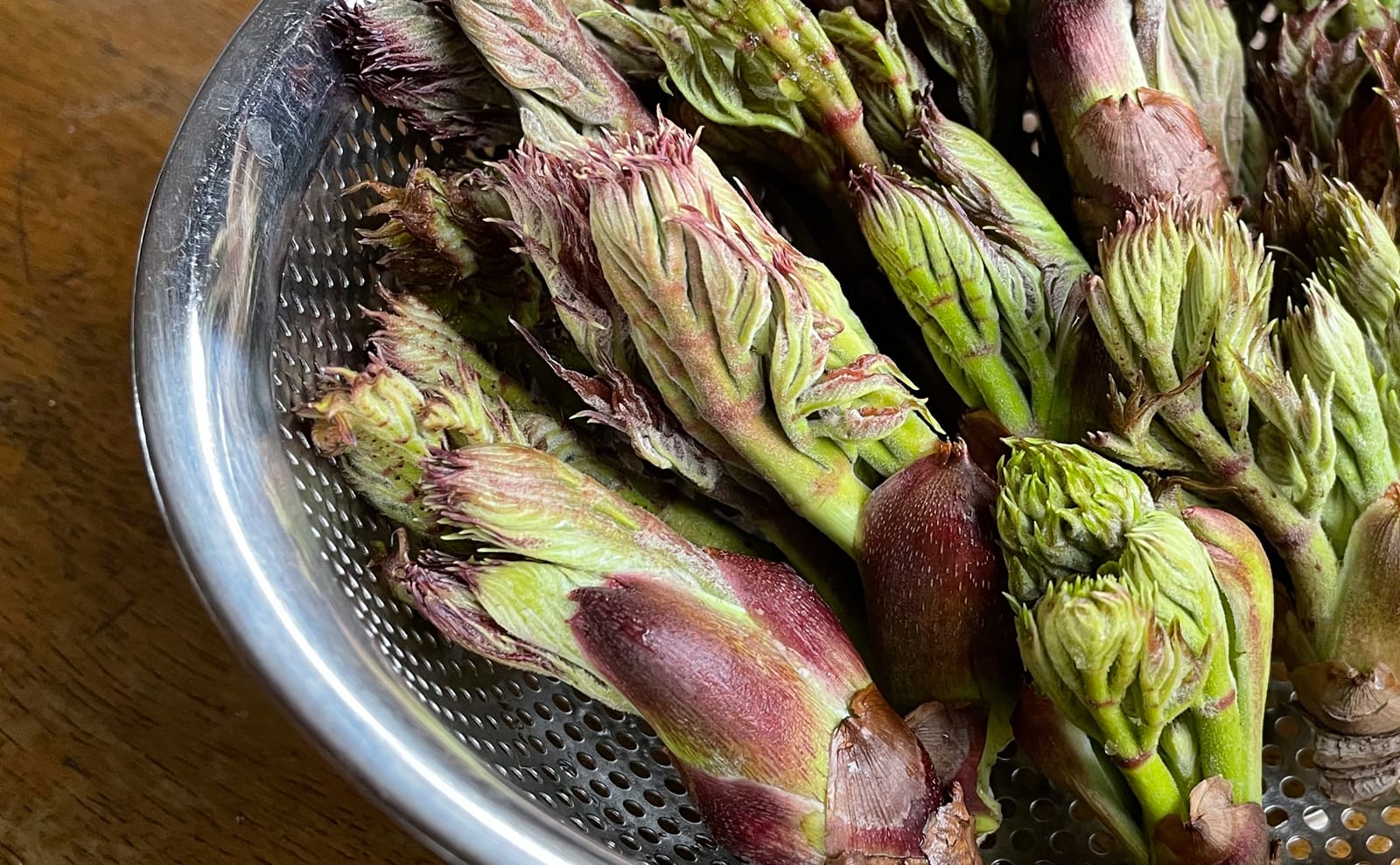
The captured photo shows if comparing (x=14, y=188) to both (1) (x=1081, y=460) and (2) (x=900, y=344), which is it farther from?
(1) (x=1081, y=460)

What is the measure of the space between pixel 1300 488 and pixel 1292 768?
0.20 meters

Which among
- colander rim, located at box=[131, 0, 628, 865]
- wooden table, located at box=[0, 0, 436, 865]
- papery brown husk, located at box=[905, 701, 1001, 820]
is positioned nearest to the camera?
colander rim, located at box=[131, 0, 628, 865]

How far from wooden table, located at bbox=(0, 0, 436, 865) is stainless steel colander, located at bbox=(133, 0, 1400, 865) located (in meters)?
0.15

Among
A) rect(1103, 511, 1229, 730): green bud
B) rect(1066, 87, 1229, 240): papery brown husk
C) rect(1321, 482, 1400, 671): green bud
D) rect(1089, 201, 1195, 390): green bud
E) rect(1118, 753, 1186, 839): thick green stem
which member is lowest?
rect(1118, 753, 1186, 839): thick green stem

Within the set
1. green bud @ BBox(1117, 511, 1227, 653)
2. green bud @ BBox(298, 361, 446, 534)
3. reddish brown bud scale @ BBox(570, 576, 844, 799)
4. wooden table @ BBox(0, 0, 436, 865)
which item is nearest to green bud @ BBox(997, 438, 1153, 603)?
green bud @ BBox(1117, 511, 1227, 653)

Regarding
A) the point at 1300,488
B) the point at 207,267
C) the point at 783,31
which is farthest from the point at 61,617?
the point at 1300,488

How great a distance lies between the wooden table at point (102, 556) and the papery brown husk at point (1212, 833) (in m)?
0.38

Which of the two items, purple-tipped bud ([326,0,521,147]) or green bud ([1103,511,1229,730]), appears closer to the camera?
green bud ([1103,511,1229,730])

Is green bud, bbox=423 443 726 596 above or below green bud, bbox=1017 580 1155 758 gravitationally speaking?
above

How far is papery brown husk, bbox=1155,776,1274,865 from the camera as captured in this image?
473mm

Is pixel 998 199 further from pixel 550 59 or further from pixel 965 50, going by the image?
pixel 550 59

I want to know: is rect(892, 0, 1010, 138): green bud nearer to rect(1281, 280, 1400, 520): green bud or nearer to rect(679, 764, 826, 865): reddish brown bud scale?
rect(1281, 280, 1400, 520): green bud

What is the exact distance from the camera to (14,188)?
0.75 m

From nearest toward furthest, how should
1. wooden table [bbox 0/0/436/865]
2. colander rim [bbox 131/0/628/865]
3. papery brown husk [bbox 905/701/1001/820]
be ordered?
colander rim [bbox 131/0/628/865], papery brown husk [bbox 905/701/1001/820], wooden table [bbox 0/0/436/865]
